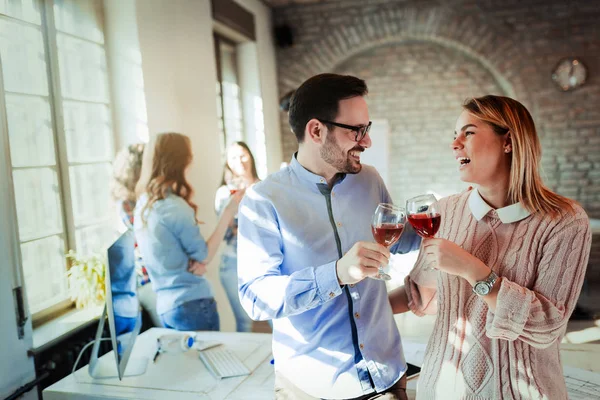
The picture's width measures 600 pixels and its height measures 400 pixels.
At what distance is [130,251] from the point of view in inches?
77.4

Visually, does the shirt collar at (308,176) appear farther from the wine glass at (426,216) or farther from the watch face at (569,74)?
the watch face at (569,74)

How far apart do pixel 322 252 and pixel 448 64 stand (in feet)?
15.1

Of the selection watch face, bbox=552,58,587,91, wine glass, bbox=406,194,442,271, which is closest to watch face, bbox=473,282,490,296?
wine glass, bbox=406,194,442,271

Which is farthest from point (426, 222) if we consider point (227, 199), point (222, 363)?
point (227, 199)

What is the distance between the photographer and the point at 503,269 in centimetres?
124

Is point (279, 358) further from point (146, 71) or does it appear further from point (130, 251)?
point (146, 71)

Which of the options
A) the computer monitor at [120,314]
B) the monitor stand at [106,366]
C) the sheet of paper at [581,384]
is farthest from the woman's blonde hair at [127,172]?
the sheet of paper at [581,384]

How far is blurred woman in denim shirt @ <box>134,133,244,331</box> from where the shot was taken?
2.66 m

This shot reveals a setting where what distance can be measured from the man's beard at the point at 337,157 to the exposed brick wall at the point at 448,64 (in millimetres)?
4019

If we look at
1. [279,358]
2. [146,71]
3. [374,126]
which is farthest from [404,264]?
[279,358]

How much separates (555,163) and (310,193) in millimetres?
4523

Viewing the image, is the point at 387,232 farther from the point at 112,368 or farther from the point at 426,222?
the point at 112,368

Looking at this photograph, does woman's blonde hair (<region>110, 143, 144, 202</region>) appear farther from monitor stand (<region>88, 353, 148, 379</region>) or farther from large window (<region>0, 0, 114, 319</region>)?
monitor stand (<region>88, 353, 148, 379</region>)

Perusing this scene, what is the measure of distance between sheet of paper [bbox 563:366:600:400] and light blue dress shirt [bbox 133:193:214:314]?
185 centimetres
